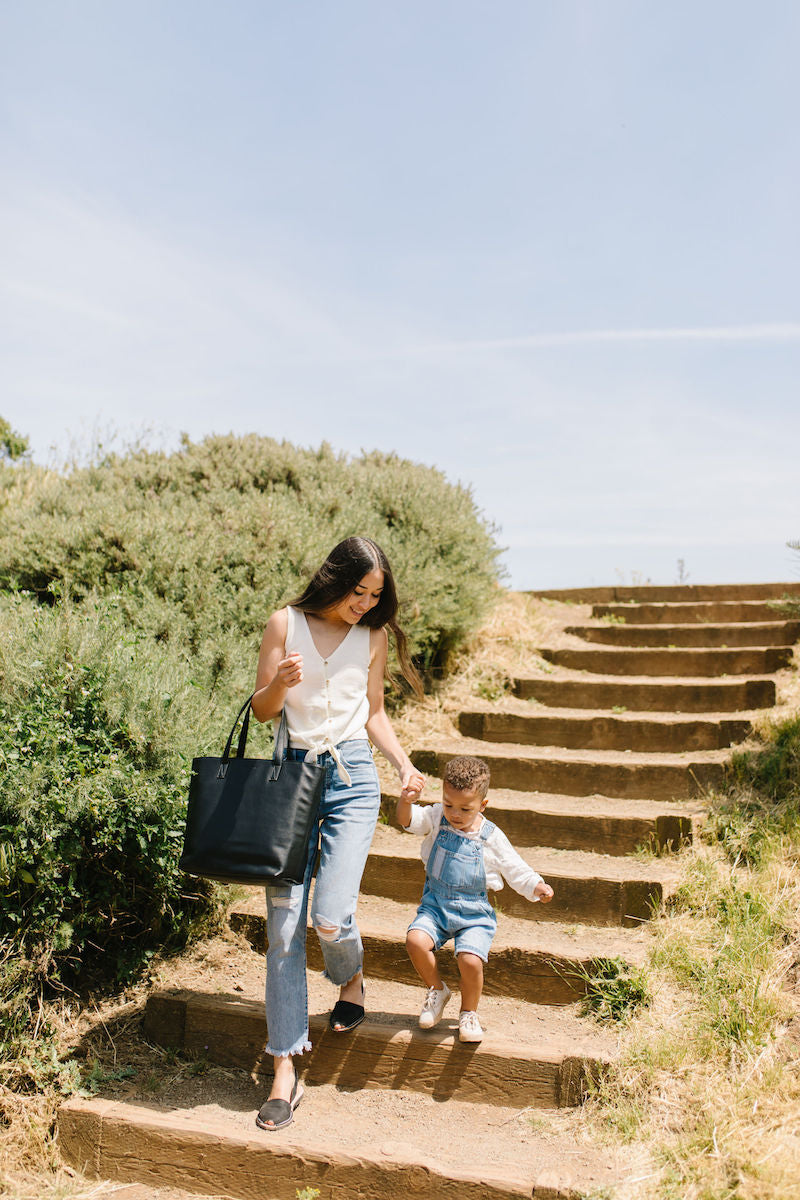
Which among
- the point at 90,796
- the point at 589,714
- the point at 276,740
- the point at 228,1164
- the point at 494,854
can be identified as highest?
the point at 276,740

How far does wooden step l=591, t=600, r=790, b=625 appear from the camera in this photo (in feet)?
26.4

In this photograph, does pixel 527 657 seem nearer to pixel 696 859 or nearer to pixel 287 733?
pixel 696 859

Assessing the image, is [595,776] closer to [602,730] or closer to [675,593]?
[602,730]

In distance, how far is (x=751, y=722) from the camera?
5781mm

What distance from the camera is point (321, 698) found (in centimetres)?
339

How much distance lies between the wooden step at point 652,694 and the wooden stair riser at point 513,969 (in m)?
2.90

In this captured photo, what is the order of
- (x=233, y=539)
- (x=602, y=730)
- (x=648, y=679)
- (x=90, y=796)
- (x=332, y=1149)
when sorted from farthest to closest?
(x=648, y=679), (x=233, y=539), (x=602, y=730), (x=90, y=796), (x=332, y=1149)

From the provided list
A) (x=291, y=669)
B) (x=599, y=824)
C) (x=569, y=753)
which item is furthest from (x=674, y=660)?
(x=291, y=669)

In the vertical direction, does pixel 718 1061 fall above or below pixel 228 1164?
above

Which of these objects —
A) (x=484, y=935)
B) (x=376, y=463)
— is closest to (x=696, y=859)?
(x=484, y=935)

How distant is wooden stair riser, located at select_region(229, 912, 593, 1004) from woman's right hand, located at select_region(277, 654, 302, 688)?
5.61 feet

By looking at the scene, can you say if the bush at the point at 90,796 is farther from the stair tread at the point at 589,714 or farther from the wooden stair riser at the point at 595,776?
the stair tread at the point at 589,714

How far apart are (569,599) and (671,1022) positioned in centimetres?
614

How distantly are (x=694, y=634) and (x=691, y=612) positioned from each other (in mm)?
704
